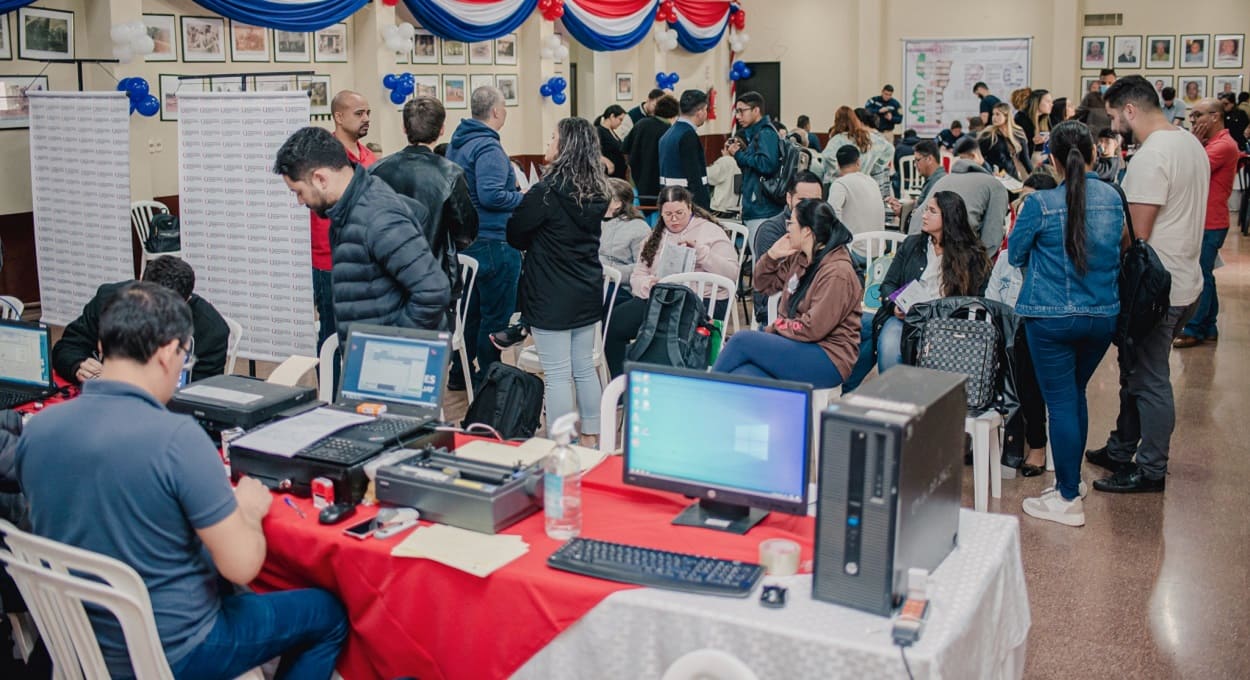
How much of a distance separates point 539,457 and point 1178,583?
218 cm

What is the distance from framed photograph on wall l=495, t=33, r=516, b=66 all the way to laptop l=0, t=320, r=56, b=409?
27.4 feet

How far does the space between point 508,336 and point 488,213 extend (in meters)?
0.57

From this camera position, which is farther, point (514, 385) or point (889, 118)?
point (889, 118)

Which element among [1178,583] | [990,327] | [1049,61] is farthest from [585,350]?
[1049,61]

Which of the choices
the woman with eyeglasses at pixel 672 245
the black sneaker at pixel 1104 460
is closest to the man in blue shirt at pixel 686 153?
the woman with eyeglasses at pixel 672 245

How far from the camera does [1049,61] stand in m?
15.1

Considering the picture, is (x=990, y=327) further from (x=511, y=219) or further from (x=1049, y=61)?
(x=1049, y=61)

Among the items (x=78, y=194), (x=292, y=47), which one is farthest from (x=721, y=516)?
(x=292, y=47)

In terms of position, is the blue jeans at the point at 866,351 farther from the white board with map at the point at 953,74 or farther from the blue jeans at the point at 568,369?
the white board with map at the point at 953,74

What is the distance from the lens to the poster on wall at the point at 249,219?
552 centimetres

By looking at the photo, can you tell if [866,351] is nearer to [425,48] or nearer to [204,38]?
[204,38]

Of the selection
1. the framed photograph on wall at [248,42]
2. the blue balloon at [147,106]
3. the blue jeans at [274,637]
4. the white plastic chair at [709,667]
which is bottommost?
the blue jeans at [274,637]

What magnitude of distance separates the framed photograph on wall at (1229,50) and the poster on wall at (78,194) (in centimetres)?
1273

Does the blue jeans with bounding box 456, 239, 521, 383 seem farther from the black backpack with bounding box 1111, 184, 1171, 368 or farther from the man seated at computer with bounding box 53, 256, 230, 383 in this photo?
the black backpack with bounding box 1111, 184, 1171, 368
